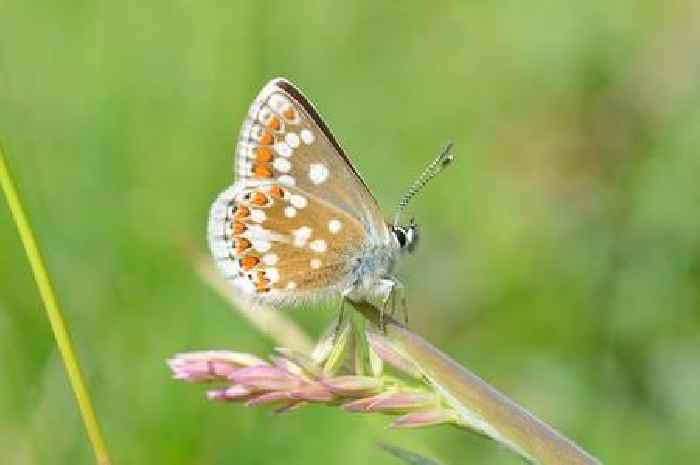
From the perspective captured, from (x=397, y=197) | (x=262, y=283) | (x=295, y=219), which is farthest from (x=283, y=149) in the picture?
(x=397, y=197)

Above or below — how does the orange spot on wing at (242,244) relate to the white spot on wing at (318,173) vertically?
below

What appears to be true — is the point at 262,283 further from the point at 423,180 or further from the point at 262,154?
the point at 423,180

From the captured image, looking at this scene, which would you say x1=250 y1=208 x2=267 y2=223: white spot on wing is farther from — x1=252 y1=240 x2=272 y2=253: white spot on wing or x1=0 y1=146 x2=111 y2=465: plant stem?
x1=0 y1=146 x2=111 y2=465: plant stem

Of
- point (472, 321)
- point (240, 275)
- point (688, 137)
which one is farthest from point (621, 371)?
point (240, 275)

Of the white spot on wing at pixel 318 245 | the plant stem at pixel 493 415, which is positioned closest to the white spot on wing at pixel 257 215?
the white spot on wing at pixel 318 245

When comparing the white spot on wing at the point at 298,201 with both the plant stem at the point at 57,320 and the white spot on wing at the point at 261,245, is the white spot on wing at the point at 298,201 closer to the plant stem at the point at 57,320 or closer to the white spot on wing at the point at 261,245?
the white spot on wing at the point at 261,245

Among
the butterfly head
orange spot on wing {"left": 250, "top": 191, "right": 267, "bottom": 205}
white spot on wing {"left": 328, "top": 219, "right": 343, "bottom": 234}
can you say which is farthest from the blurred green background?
orange spot on wing {"left": 250, "top": 191, "right": 267, "bottom": 205}
